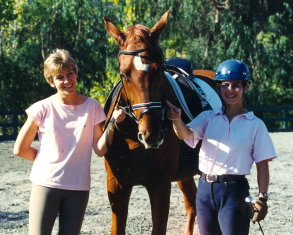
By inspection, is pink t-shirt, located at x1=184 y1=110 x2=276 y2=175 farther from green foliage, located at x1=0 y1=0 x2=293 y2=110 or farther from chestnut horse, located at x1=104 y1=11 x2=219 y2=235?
green foliage, located at x1=0 y1=0 x2=293 y2=110

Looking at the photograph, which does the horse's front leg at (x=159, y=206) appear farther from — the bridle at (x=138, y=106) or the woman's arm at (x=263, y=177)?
the woman's arm at (x=263, y=177)

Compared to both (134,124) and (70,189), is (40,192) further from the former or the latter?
(134,124)

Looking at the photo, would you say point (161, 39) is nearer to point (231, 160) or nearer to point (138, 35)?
point (138, 35)

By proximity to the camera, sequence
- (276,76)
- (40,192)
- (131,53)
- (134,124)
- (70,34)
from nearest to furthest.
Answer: (40,192) → (131,53) → (134,124) → (276,76) → (70,34)

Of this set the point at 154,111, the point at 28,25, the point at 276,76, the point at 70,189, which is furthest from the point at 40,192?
the point at 28,25

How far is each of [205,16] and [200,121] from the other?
23.1 m

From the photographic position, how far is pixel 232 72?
379 cm

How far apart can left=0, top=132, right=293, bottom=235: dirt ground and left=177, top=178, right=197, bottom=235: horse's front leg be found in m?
0.15

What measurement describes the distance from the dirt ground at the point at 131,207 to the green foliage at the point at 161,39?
14.1m

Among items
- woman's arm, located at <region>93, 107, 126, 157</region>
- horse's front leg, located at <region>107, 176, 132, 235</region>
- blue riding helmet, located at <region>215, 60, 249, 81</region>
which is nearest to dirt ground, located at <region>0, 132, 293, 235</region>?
horse's front leg, located at <region>107, 176, 132, 235</region>

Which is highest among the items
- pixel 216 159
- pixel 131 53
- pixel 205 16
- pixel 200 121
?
pixel 205 16

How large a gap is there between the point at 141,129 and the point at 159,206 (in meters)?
0.87

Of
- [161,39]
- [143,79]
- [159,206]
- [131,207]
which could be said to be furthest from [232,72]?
[161,39]

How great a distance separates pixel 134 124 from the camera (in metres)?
4.48
